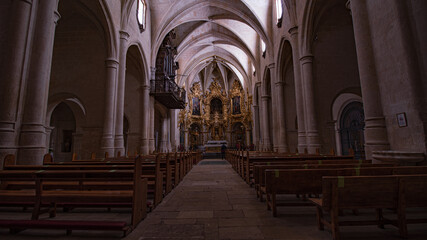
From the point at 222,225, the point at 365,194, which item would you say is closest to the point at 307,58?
the point at 365,194

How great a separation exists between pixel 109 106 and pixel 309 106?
29.1 feet

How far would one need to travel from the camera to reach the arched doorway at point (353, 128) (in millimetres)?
12484

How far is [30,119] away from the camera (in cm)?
500

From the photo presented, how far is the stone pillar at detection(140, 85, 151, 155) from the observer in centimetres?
1389

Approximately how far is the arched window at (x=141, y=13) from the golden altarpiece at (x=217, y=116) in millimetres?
17288

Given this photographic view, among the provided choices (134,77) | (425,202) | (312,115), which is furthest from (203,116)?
(425,202)

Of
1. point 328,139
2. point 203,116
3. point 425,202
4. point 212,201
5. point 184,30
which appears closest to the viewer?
point 425,202

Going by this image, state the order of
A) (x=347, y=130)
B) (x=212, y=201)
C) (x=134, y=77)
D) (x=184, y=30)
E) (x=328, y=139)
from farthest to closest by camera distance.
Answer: (x=184, y=30) → (x=134, y=77) → (x=347, y=130) → (x=328, y=139) → (x=212, y=201)

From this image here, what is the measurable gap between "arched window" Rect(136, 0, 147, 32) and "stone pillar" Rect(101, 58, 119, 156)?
4269 mm

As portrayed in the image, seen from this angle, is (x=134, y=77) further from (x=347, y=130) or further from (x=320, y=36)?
(x=347, y=130)

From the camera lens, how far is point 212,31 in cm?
2206

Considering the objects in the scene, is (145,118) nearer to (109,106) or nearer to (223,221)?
(109,106)

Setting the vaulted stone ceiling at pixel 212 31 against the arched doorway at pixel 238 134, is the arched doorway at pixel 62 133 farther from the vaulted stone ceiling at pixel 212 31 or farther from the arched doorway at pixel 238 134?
the arched doorway at pixel 238 134

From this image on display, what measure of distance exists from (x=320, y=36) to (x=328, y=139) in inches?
204
